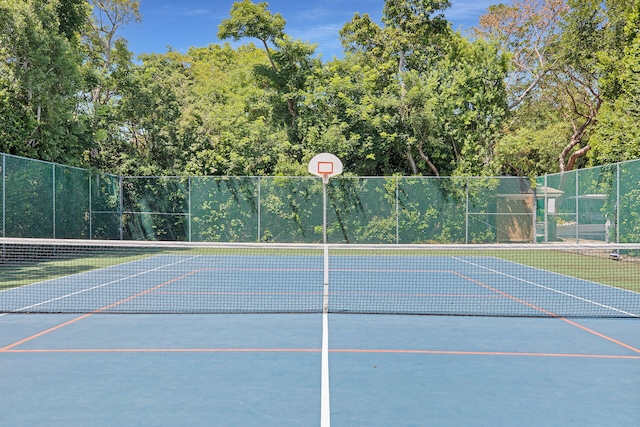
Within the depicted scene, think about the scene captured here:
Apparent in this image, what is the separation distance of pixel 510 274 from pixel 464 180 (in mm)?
7748

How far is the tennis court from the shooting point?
167 inches

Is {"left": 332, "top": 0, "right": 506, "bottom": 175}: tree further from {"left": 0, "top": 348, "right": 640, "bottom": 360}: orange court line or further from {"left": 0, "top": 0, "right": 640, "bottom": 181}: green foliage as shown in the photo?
{"left": 0, "top": 348, "right": 640, "bottom": 360}: orange court line

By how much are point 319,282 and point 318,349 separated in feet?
17.3

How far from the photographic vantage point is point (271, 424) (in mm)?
3945

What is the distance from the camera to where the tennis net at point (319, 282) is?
27.7 ft

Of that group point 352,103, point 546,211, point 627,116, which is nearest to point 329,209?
point 352,103

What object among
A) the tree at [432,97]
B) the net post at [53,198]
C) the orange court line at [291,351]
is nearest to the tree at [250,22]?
the tree at [432,97]

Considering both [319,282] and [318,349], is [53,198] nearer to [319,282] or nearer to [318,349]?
[319,282]

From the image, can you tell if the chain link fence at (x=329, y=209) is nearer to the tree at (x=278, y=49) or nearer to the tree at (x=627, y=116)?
the tree at (x=627, y=116)

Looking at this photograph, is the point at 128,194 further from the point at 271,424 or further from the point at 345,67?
the point at 271,424

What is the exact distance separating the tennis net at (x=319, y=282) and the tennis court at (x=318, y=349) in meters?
0.08

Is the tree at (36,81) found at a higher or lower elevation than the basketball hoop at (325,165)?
higher

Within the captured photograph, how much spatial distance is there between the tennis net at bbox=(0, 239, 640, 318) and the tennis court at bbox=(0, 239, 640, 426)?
0.08 m

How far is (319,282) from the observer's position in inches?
443
